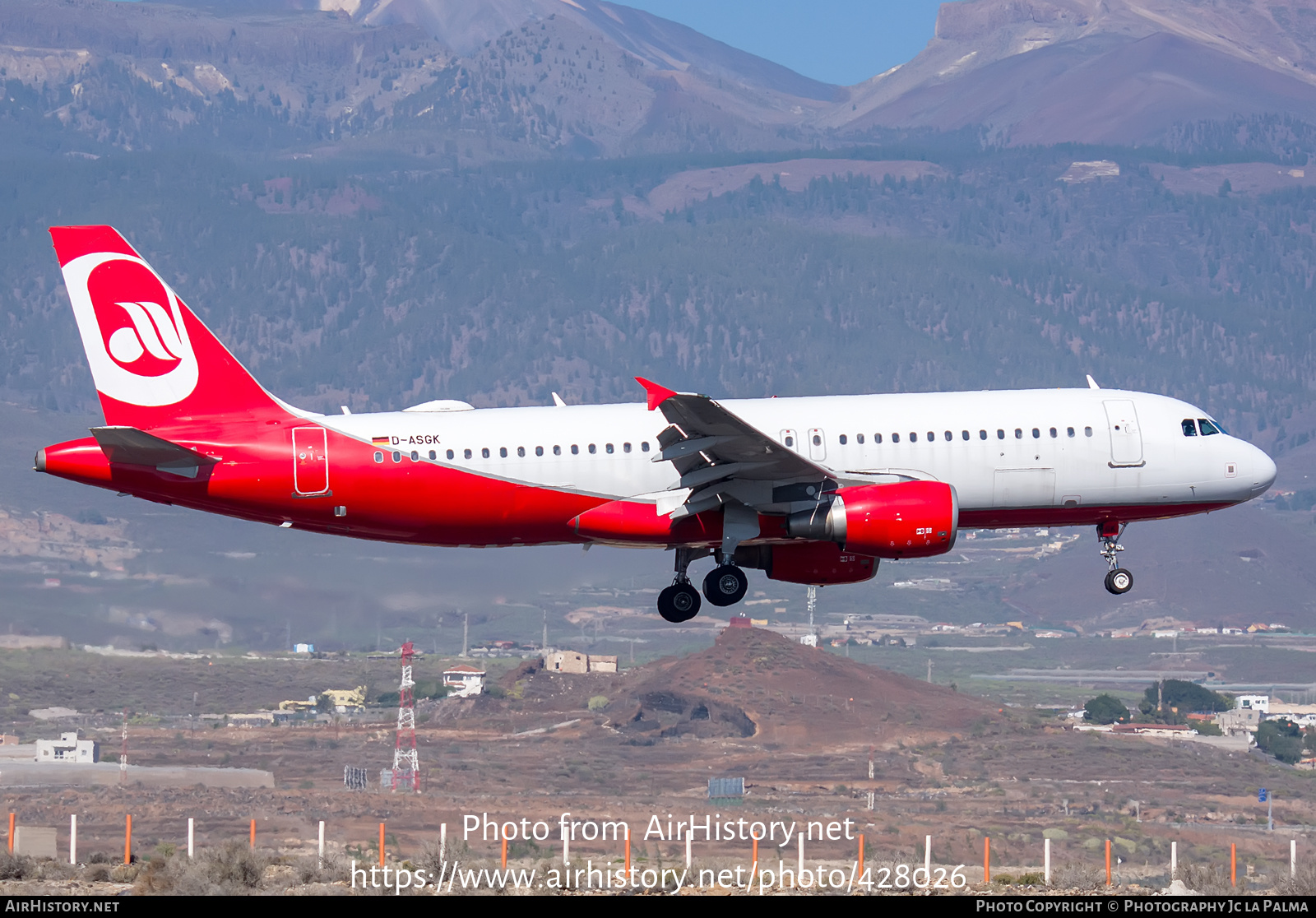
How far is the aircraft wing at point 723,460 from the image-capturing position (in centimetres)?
4816

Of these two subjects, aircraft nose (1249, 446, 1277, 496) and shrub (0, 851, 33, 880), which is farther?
aircraft nose (1249, 446, 1277, 496)

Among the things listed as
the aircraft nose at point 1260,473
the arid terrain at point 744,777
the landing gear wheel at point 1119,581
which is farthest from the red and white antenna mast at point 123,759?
the aircraft nose at point 1260,473

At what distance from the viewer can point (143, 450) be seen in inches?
1938

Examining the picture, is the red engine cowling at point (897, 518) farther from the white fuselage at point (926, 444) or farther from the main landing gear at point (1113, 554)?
the main landing gear at point (1113, 554)

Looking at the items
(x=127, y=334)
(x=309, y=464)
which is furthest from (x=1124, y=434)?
(x=127, y=334)

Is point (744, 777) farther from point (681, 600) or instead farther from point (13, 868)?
point (13, 868)

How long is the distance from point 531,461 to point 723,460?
5.35 meters

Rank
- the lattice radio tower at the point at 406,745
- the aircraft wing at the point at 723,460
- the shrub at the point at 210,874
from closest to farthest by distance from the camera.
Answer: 1. the shrub at the point at 210,874
2. the aircraft wing at the point at 723,460
3. the lattice radio tower at the point at 406,745

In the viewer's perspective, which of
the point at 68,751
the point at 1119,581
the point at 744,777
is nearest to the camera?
the point at 1119,581

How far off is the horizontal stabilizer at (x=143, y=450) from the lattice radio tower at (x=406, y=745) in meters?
106

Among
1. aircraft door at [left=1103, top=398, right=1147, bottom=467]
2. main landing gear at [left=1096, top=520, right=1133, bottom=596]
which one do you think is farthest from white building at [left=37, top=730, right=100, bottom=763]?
aircraft door at [left=1103, top=398, right=1147, bottom=467]

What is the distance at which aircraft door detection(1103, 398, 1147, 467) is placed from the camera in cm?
5397

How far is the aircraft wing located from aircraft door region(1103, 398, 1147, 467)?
892 cm

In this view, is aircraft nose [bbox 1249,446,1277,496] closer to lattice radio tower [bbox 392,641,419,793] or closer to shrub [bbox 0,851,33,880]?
shrub [bbox 0,851,33,880]
